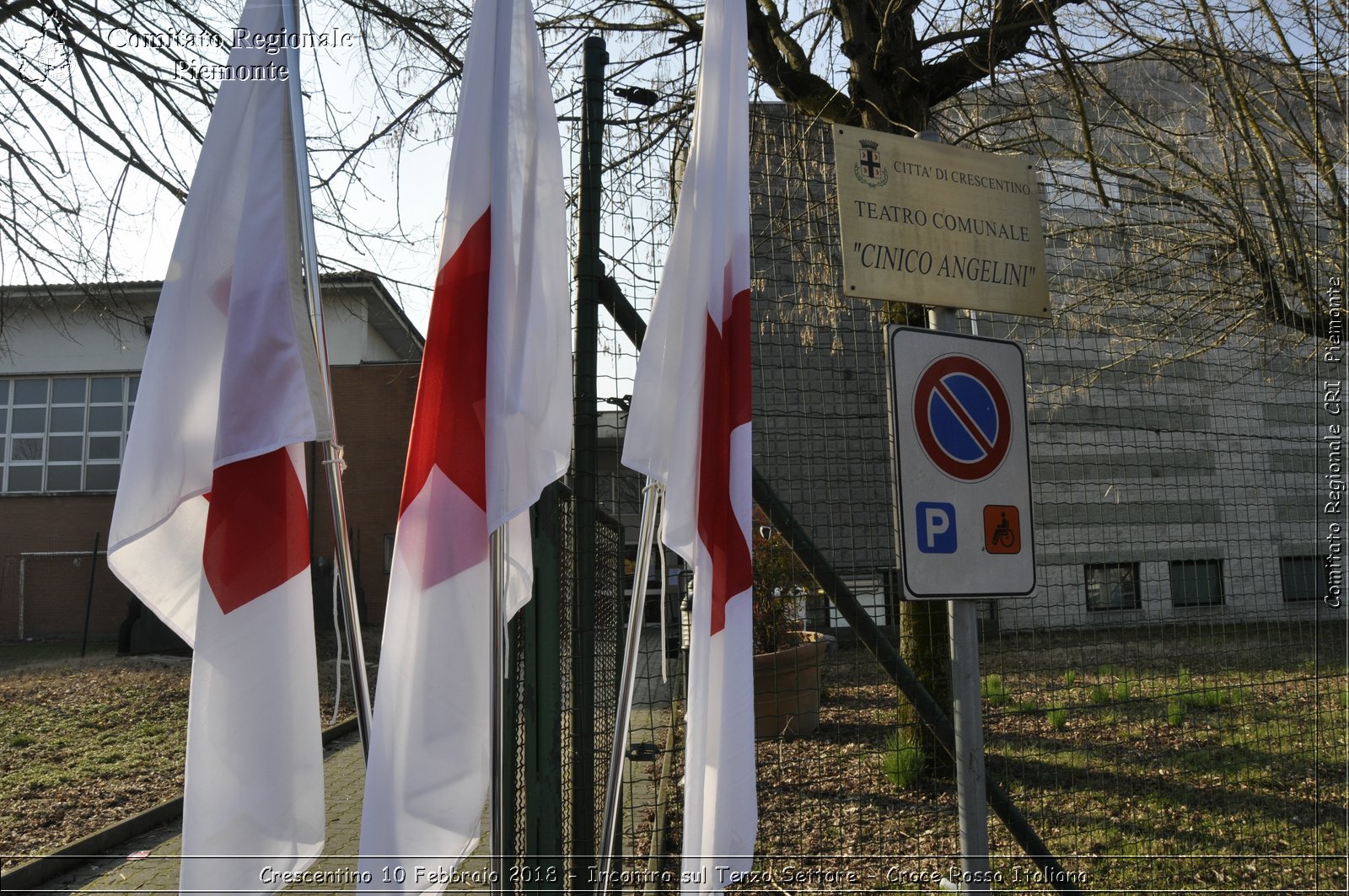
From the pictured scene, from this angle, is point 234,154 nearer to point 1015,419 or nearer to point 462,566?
point 462,566

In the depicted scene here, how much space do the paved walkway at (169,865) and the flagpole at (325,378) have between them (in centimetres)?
258

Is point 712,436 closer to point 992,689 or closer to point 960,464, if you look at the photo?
point 960,464

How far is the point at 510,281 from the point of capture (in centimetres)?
265

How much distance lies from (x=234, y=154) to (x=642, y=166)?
1804 millimetres

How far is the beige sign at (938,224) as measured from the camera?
3312 mm

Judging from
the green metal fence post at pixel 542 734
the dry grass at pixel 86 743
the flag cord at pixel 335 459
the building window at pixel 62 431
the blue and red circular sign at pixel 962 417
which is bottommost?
the dry grass at pixel 86 743

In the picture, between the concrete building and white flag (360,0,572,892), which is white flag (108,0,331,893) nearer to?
white flag (360,0,572,892)

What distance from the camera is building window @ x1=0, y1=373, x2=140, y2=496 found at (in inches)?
999

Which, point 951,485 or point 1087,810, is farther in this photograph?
point 1087,810

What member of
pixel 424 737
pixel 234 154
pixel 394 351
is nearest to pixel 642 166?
pixel 234 154

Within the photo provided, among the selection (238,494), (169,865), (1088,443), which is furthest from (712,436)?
(169,865)

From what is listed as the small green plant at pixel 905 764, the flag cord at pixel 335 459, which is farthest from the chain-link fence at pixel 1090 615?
the flag cord at pixel 335 459

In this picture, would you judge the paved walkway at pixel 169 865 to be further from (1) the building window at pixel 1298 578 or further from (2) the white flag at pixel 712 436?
(1) the building window at pixel 1298 578

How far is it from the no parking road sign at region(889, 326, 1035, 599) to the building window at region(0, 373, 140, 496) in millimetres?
26735
